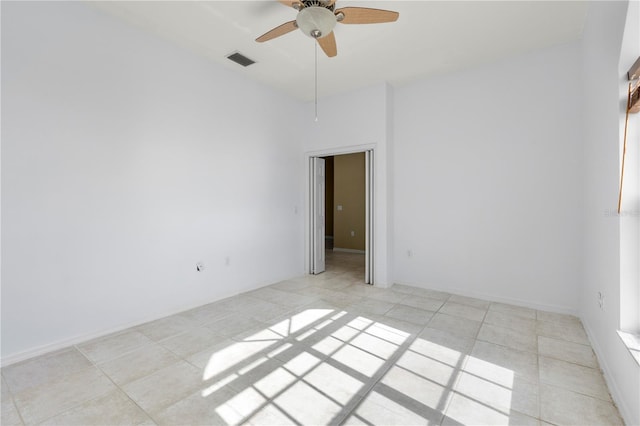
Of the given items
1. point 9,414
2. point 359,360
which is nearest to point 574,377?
point 359,360

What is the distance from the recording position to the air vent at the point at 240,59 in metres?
3.53

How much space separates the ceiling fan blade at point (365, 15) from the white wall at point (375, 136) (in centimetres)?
204

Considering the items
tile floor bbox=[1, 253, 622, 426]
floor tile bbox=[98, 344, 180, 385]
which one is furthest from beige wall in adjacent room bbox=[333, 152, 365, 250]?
floor tile bbox=[98, 344, 180, 385]

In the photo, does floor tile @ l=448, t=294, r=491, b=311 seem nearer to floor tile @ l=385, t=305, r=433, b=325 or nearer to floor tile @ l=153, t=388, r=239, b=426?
floor tile @ l=385, t=305, r=433, b=325

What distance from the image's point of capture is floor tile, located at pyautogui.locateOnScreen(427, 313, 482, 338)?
2.81 meters

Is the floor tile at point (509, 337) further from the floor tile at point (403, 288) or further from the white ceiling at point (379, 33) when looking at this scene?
the white ceiling at point (379, 33)

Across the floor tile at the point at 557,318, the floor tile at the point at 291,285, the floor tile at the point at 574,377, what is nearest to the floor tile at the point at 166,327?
the floor tile at the point at 291,285

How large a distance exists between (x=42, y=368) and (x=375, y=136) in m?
4.32

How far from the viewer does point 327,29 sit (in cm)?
225

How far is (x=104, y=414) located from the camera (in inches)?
67.4

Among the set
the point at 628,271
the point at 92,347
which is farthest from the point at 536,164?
the point at 92,347

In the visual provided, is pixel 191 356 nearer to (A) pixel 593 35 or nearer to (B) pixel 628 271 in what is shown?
(B) pixel 628 271

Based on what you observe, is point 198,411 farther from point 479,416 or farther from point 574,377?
point 574,377

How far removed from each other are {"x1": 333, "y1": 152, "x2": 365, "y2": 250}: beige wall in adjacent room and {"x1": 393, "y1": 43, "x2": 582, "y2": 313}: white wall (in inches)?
116
